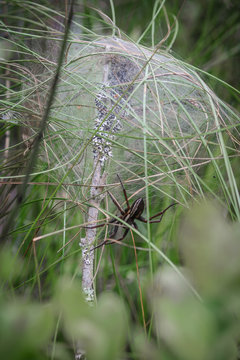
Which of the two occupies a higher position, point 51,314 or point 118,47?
point 118,47

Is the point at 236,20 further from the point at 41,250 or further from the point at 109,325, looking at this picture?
the point at 109,325

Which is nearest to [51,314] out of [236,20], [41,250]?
[41,250]

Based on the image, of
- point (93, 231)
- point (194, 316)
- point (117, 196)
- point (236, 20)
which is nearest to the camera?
point (194, 316)

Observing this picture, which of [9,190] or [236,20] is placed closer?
[9,190]

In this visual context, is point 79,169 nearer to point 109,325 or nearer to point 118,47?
point 118,47

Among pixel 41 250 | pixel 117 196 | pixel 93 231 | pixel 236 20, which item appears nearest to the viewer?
pixel 93 231

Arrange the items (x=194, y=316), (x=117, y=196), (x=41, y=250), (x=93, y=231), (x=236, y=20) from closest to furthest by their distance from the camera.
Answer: (x=194, y=316), (x=93, y=231), (x=117, y=196), (x=41, y=250), (x=236, y=20)

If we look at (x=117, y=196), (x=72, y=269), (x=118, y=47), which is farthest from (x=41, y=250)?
(x=118, y=47)

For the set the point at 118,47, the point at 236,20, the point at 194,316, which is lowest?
the point at 194,316

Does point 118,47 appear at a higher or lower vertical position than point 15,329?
higher
